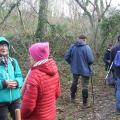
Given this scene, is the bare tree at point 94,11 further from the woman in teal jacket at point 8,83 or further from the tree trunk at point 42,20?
the woman in teal jacket at point 8,83

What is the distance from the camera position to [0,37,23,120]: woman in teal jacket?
5.37 metres

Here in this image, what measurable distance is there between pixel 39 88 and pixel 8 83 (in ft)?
3.11

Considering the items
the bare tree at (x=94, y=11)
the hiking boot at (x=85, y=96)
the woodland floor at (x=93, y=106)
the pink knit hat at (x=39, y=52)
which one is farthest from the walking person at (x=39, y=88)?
the bare tree at (x=94, y=11)

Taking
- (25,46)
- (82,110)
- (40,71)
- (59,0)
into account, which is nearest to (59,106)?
(82,110)

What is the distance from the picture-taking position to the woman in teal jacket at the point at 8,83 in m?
5.37

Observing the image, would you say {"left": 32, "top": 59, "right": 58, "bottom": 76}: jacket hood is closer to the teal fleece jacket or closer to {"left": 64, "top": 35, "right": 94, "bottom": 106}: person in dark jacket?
the teal fleece jacket

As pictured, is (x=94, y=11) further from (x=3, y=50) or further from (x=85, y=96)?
(x=3, y=50)

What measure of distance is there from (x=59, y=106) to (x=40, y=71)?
17.8 ft

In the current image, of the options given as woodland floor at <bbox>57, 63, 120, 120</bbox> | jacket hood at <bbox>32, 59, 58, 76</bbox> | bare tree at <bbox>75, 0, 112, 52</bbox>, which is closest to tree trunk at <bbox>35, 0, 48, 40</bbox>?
bare tree at <bbox>75, 0, 112, 52</bbox>

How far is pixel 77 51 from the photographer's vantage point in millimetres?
9664

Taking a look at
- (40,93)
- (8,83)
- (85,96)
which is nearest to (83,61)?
(85,96)

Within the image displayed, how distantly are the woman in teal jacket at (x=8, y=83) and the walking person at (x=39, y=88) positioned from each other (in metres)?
0.75

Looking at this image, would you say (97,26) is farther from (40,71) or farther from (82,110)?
(40,71)

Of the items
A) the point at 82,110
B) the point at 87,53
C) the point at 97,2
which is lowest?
the point at 82,110
